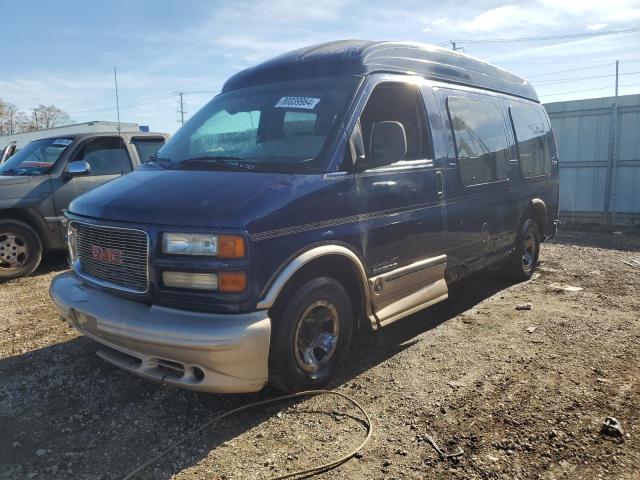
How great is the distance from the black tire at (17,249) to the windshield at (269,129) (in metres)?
3.66

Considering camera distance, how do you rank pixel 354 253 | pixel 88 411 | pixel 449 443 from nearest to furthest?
pixel 449 443, pixel 88 411, pixel 354 253

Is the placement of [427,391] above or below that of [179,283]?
below

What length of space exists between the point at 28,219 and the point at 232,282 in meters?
5.28

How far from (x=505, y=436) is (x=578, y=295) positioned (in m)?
3.72

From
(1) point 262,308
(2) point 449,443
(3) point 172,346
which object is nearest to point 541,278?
(2) point 449,443

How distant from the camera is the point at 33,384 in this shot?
12.7 ft

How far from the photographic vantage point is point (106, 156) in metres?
7.83

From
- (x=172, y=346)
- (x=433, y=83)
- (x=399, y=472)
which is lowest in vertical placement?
(x=399, y=472)

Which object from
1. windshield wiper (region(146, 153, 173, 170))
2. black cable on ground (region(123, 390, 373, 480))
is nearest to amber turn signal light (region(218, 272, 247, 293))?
black cable on ground (region(123, 390, 373, 480))

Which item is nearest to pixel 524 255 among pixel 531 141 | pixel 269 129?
pixel 531 141

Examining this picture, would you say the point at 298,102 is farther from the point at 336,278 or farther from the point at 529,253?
the point at 529,253

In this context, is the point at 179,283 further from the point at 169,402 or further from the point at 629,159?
the point at 629,159

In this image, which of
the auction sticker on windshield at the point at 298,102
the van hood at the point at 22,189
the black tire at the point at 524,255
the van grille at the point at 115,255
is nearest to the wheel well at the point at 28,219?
the van hood at the point at 22,189

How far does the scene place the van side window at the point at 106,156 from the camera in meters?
7.66
